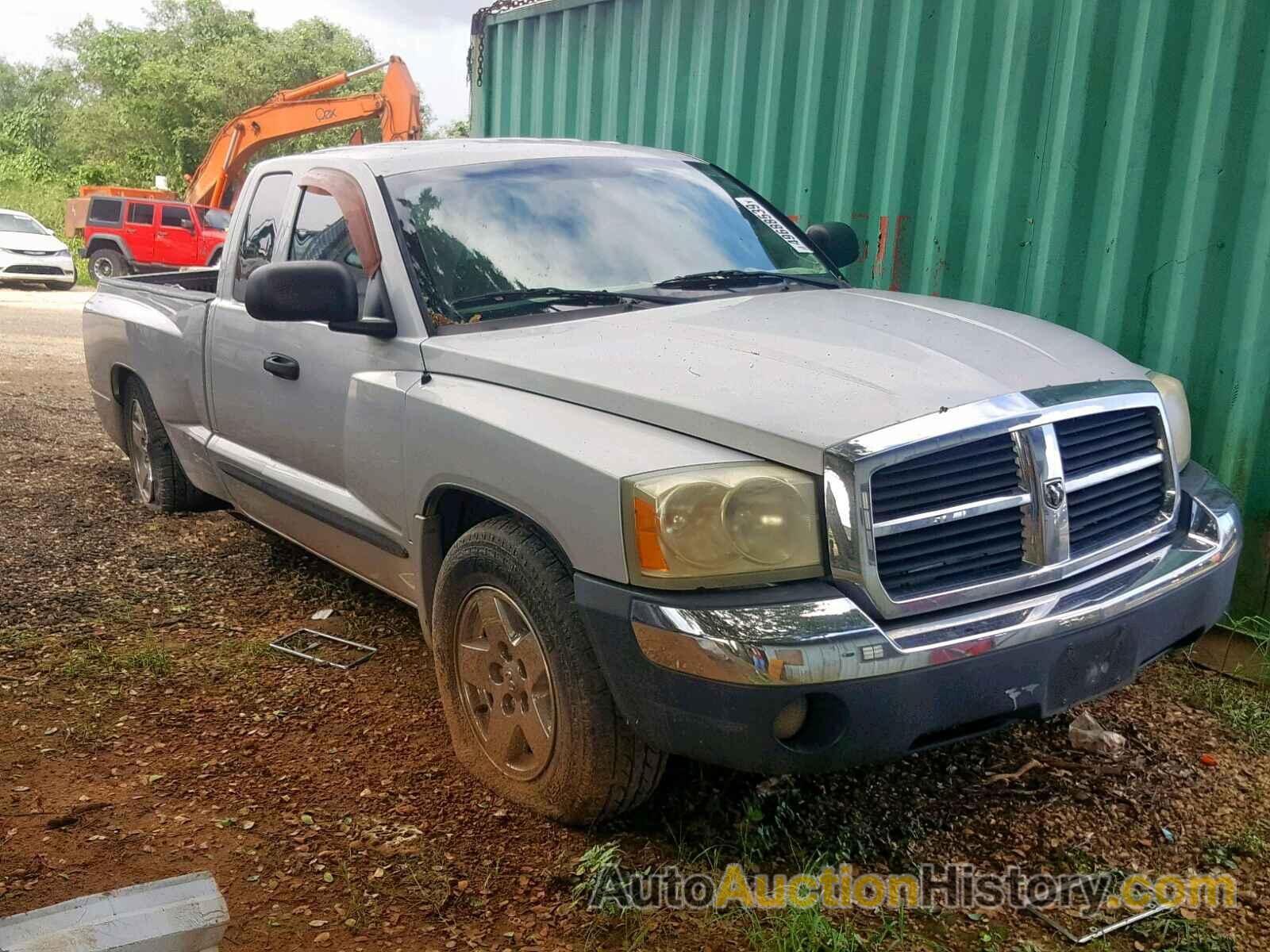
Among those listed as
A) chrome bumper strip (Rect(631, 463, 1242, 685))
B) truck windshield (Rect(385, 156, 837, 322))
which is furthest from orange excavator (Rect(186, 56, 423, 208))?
chrome bumper strip (Rect(631, 463, 1242, 685))

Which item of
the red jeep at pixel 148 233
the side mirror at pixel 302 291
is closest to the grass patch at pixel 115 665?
the side mirror at pixel 302 291

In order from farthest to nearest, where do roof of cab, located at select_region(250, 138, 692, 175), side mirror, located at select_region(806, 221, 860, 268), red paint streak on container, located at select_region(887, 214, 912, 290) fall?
1. red paint streak on container, located at select_region(887, 214, 912, 290)
2. side mirror, located at select_region(806, 221, 860, 268)
3. roof of cab, located at select_region(250, 138, 692, 175)

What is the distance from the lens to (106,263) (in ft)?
75.0

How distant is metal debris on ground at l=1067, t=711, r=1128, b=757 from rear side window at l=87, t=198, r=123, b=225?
74.8 feet

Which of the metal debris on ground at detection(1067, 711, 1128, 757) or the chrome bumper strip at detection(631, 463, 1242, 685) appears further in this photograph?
the metal debris on ground at detection(1067, 711, 1128, 757)

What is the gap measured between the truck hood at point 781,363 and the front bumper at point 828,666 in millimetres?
349

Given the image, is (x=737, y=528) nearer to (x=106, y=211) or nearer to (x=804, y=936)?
(x=804, y=936)

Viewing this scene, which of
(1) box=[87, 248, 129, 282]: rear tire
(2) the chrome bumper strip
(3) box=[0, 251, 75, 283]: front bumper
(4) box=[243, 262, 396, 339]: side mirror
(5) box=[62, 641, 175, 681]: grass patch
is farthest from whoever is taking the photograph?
(1) box=[87, 248, 129, 282]: rear tire

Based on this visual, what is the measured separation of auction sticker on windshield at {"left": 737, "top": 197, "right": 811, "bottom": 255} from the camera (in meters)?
4.06

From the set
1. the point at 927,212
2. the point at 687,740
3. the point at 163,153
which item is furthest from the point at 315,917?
the point at 163,153

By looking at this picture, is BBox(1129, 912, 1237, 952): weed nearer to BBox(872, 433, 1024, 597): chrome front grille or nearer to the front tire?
BBox(872, 433, 1024, 597): chrome front grille

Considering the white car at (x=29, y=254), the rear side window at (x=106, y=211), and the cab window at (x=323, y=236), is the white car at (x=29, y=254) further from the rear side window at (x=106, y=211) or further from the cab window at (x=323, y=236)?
the cab window at (x=323, y=236)

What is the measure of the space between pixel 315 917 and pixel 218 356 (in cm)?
252

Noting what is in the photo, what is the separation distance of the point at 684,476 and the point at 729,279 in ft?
4.62
